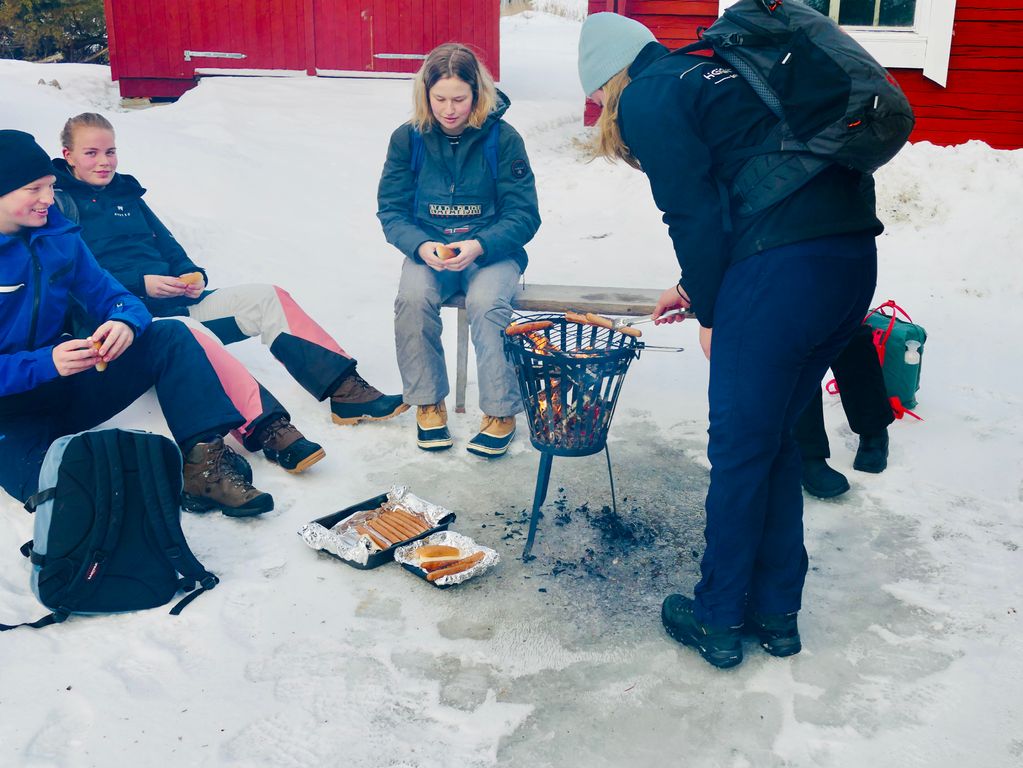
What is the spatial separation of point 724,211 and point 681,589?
1547 millimetres

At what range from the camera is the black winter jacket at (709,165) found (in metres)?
2.75

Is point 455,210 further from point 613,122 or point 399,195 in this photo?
point 613,122

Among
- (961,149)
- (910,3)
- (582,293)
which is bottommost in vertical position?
(582,293)

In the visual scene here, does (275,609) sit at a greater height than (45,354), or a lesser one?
lesser

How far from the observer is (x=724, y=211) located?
2.83 metres

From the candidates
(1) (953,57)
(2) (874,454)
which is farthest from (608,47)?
(1) (953,57)

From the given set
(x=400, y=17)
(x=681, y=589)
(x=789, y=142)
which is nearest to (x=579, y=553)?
(x=681, y=589)

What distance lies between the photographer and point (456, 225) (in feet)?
17.2

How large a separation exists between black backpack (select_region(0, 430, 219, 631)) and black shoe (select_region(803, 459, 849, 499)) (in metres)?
2.65

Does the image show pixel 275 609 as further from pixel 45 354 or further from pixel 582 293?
pixel 582 293

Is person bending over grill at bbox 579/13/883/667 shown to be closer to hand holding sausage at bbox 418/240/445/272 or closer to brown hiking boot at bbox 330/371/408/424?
hand holding sausage at bbox 418/240/445/272

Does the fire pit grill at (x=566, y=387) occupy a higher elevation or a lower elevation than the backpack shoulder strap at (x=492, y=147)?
lower

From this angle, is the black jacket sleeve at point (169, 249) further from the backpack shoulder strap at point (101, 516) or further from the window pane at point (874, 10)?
the window pane at point (874, 10)

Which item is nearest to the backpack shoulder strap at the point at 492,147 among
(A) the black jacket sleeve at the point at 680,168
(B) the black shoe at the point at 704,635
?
(A) the black jacket sleeve at the point at 680,168
